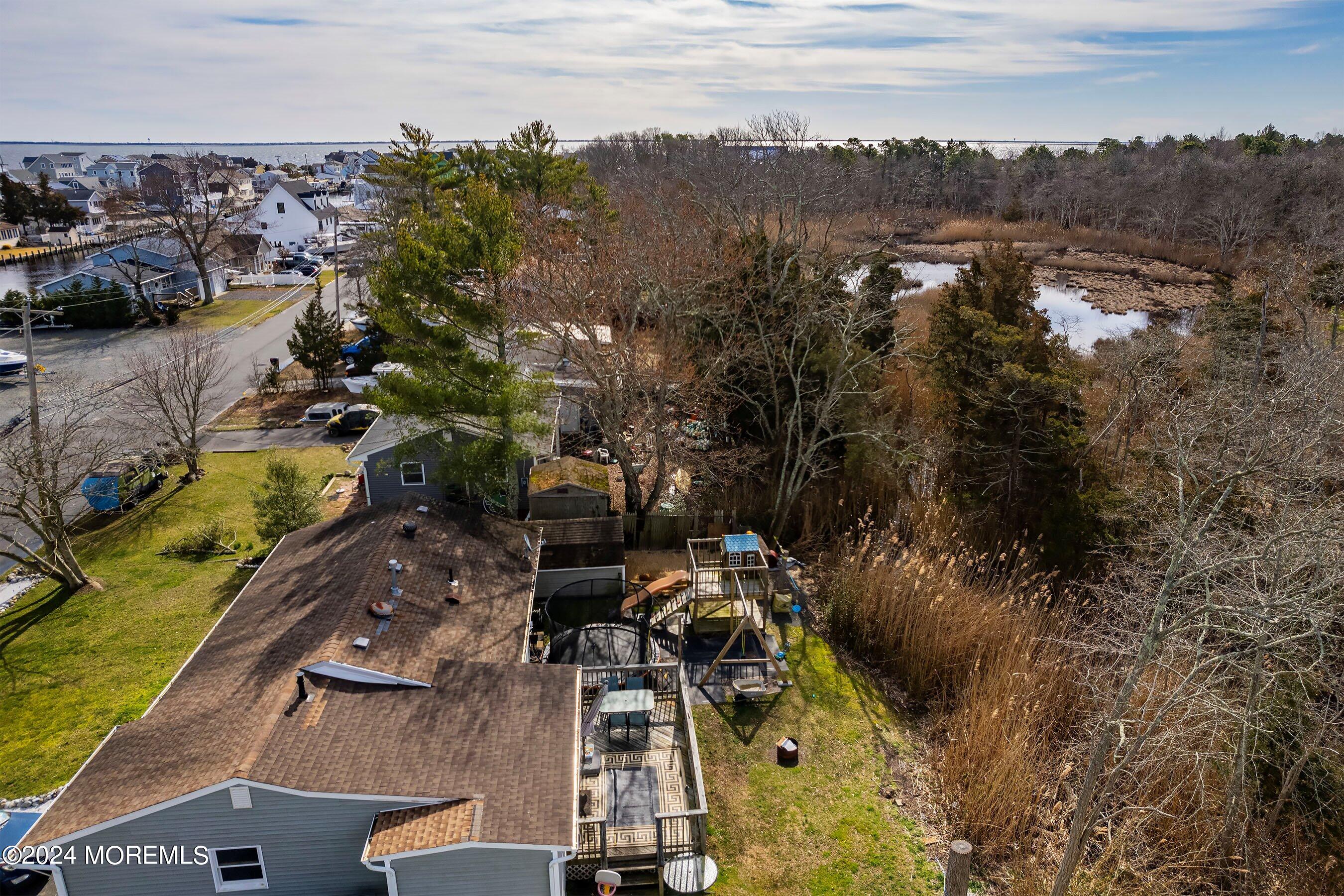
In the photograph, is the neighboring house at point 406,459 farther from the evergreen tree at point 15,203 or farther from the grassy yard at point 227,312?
the evergreen tree at point 15,203

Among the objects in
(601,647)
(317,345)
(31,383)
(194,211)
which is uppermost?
(194,211)

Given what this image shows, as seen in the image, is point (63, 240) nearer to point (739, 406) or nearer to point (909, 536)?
point (739, 406)

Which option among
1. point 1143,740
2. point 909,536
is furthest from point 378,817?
point 909,536

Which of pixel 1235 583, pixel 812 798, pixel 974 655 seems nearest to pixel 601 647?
pixel 812 798

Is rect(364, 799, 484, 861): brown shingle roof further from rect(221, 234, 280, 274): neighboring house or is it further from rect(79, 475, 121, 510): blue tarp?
rect(221, 234, 280, 274): neighboring house

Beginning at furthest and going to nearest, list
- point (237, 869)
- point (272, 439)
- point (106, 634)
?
point (272, 439) → point (106, 634) → point (237, 869)

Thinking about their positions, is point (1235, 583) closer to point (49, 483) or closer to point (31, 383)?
point (49, 483)

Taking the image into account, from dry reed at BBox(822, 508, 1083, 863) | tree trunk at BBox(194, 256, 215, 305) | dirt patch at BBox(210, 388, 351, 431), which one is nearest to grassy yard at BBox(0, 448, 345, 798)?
dirt patch at BBox(210, 388, 351, 431)
